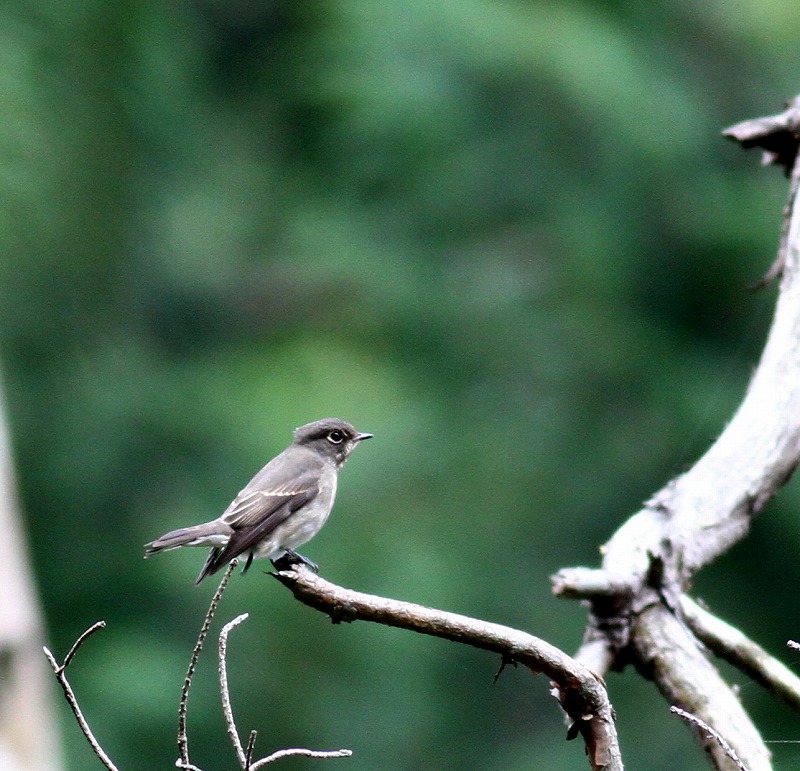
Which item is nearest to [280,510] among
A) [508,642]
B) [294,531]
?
[294,531]

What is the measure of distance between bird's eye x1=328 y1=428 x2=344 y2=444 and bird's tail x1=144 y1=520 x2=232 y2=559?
2.81ft

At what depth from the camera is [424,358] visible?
43.7ft

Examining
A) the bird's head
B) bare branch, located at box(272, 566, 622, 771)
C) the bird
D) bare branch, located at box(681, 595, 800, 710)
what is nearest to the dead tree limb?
bare branch, located at box(681, 595, 800, 710)

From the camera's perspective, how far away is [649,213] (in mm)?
12836

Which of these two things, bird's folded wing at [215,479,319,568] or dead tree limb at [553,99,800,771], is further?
bird's folded wing at [215,479,319,568]

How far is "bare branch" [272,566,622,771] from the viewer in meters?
2.41

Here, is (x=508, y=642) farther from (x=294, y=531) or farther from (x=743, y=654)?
(x=294, y=531)

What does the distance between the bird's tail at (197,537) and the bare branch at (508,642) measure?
1.11m

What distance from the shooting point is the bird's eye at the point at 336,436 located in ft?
16.0

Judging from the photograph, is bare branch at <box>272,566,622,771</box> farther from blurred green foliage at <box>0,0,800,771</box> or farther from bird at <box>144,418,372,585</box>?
blurred green foliage at <box>0,0,800,771</box>

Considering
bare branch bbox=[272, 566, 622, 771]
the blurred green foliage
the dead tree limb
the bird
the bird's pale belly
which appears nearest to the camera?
bare branch bbox=[272, 566, 622, 771]

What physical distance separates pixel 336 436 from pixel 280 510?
74 centimetres

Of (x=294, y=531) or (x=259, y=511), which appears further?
(x=294, y=531)

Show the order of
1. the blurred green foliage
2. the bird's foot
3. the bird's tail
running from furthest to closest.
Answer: the blurred green foliage → the bird's tail → the bird's foot
